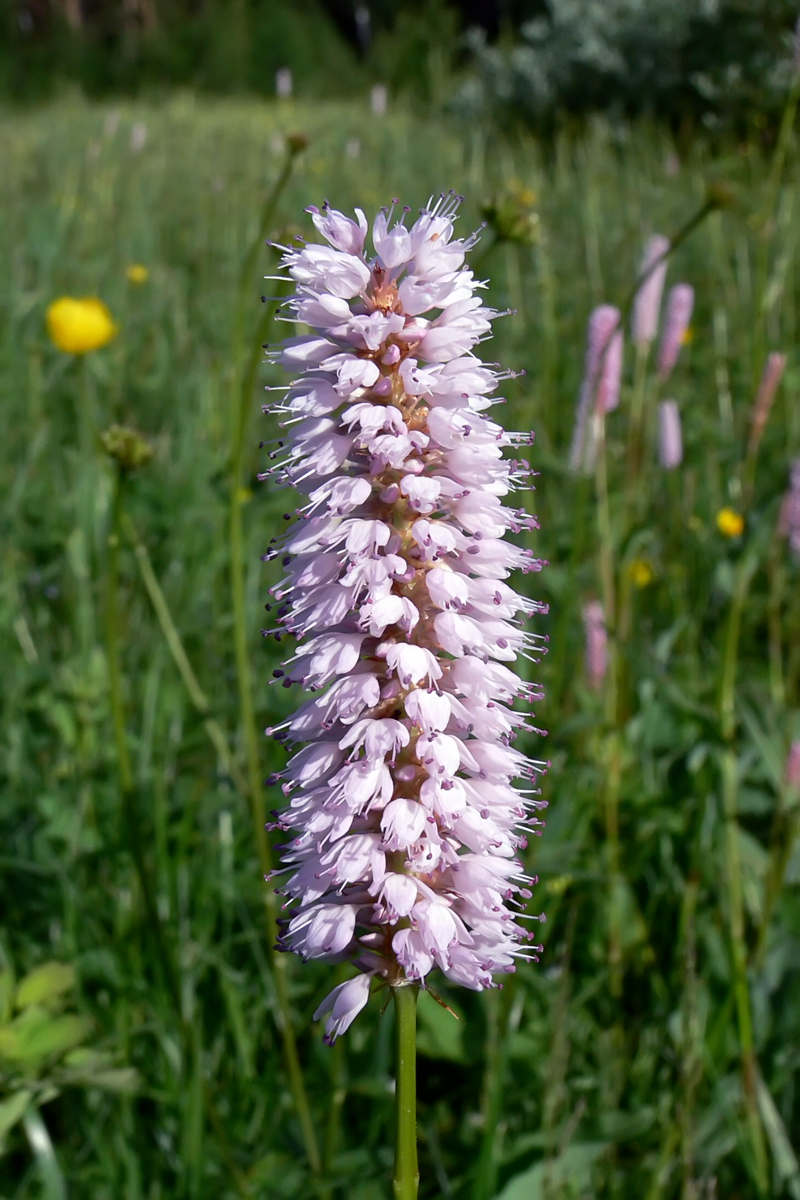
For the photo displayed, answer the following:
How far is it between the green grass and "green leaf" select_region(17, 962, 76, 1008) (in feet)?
0.51

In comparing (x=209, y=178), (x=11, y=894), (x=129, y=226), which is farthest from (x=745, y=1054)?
(x=209, y=178)

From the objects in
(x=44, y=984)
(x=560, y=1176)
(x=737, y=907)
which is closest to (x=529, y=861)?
(x=737, y=907)

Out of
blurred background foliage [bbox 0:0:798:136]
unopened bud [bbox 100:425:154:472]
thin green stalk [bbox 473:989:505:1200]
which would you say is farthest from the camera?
blurred background foliage [bbox 0:0:798:136]

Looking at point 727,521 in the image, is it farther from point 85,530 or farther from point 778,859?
point 85,530

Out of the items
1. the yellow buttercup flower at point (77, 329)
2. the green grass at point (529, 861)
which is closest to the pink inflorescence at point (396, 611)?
the green grass at point (529, 861)

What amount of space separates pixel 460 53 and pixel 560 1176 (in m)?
20.4

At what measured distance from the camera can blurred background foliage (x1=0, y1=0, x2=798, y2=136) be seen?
31.6ft

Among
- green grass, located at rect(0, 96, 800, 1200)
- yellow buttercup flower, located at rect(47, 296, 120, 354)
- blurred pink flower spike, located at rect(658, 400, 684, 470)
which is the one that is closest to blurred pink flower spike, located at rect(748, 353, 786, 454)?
green grass, located at rect(0, 96, 800, 1200)

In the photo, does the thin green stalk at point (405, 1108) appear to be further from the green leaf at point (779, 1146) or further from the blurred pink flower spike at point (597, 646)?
the blurred pink flower spike at point (597, 646)

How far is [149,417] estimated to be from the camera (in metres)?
4.19

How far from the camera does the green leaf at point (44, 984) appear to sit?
1.52 meters

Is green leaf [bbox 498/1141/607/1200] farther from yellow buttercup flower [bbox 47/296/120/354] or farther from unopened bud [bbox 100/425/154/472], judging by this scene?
yellow buttercup flower [bbox 47/296/120/354]

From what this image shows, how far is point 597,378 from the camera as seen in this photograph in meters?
2.05

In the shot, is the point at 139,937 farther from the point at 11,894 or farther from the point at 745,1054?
the point at 745,1054
